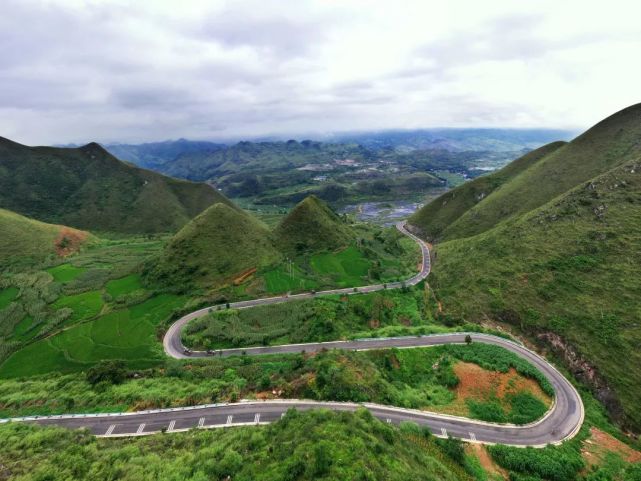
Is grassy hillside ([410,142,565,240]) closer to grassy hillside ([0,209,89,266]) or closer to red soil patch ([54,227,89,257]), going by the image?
red soil patch ([54,227,89,257])

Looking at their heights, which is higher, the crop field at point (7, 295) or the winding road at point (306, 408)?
the crop field at point (7, 295)

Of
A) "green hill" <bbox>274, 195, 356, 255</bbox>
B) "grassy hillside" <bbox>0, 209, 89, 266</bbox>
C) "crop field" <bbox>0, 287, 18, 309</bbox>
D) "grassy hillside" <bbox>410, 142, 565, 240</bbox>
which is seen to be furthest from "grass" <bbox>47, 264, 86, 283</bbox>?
"grassy hillside" <bbox>410, 142, 565, 240</bbox>

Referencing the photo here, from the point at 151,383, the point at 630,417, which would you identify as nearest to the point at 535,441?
the point at 630,417

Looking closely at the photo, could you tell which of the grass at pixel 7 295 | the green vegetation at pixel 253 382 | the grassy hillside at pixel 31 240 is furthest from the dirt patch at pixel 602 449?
the grassy hillside at pixel 31 240

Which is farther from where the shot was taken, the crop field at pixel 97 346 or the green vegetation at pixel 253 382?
the crop field at pixel 97 346

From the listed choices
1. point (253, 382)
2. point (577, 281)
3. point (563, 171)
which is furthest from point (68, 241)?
point (563, 171)

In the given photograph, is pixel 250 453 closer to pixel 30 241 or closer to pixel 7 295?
pixel 7 295

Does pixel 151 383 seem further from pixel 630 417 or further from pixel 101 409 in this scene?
pixel 630 417

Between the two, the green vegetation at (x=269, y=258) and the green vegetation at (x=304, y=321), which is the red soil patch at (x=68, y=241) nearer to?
the green vegetation at (x=269, y=258)
